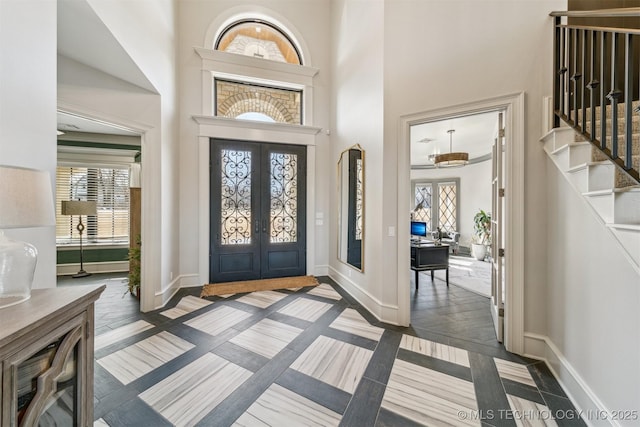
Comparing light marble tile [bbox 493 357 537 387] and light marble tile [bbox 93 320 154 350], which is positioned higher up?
light marble tile [bbox 93 320 154 350]

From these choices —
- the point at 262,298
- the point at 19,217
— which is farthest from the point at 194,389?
the point at 262,298

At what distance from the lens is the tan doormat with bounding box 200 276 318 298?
4055mm

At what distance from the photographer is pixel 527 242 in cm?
237

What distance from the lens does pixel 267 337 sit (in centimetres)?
272

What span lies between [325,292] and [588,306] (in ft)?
9.82

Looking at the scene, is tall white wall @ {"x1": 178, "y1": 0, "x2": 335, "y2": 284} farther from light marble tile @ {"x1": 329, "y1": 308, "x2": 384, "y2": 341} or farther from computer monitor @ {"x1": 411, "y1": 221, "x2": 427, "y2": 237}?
computer monitor @ {"x1": 411, "y1": 221, "x2": 427, "y2": 237}

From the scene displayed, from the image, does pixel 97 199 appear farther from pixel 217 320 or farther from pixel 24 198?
pixel 24 198

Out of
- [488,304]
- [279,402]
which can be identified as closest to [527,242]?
[488,304]

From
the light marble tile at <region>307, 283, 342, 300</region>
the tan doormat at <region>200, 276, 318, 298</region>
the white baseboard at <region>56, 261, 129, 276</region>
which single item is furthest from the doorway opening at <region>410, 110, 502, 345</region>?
the white baseboard at <region>56, 261, 129, 276</region>

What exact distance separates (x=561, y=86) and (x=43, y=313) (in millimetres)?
3576

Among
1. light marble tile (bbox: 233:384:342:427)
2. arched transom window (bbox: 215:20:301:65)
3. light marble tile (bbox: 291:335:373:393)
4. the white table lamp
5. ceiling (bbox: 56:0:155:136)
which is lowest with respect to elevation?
light marble tile (bbox: 233:384:342:427)

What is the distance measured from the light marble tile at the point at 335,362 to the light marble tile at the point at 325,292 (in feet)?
4.09

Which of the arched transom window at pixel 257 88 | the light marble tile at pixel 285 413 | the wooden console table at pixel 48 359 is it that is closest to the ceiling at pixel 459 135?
the arched transom window at pixel 257 88

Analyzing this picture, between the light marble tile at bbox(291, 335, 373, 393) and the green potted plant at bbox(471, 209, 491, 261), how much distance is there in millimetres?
5759
